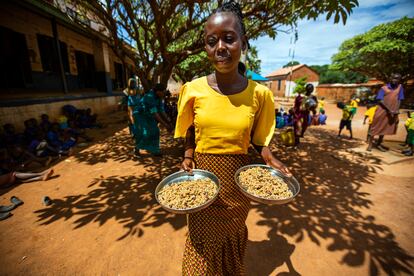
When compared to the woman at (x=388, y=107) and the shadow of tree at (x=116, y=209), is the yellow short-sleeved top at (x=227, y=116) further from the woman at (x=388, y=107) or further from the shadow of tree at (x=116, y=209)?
the woman at (x=388, y=107)

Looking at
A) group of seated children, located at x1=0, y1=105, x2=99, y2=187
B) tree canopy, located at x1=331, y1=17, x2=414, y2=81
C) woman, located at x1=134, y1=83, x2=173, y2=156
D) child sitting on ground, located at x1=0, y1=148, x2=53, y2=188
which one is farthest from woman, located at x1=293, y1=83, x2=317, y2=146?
tree canopy, located at x1=331, y1=17, x2=414, y2=81

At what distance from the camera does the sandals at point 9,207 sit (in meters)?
3.38

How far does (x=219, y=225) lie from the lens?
1.71 metres

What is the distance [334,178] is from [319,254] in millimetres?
2909

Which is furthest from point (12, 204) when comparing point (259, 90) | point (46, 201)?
point (259, 90)

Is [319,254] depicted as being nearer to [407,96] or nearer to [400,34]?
[400,34]

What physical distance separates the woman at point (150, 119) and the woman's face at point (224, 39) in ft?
13.7

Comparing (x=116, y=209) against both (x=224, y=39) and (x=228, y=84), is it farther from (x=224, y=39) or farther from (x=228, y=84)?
(x=224, y=39)

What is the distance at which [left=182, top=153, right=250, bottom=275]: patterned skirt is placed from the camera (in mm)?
1669

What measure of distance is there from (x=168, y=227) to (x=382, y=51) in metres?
28.3

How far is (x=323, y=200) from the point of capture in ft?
13.4

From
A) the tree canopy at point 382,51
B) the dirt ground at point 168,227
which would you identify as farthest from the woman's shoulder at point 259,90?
the tree canopy at point 382,51

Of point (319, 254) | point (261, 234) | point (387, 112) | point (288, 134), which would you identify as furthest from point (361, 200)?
point (387, 112)

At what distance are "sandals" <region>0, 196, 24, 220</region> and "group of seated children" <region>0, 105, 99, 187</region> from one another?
0.99m
